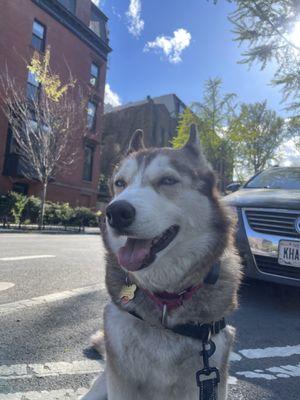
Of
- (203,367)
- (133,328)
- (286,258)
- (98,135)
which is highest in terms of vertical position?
(98,135)

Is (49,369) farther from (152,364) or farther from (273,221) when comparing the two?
(273,221)

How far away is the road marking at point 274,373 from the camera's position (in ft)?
8.74

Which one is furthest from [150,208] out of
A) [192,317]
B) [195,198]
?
[192,317]

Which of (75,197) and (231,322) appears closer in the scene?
(231,322)

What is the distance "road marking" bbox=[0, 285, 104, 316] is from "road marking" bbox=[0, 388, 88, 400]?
156 centimetres

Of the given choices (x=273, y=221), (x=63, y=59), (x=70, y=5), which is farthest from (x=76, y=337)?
(x=70, y=5)

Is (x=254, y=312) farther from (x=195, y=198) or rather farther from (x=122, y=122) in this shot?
(x=122, y=122)

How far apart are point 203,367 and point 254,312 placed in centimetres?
252

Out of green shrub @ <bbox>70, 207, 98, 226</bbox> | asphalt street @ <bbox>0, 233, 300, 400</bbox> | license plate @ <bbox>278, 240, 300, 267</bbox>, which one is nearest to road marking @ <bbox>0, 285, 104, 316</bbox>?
asphalt street @ <bbox>0, 233, 300, 400</bbox>

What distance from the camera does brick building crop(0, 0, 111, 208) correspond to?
2097 centimetres

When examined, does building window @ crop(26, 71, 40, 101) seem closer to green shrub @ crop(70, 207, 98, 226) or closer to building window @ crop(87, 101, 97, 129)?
building window @ crop(87, 101, 97, 129)

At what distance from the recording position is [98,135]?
29219 mm

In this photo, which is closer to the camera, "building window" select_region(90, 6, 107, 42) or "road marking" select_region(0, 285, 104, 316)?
"road marking" select_region(0, 285, 104, 316)

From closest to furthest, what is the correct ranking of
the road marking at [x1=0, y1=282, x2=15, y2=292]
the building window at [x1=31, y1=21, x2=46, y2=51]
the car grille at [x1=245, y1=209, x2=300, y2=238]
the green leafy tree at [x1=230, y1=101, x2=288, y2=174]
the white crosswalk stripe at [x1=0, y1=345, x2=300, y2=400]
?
the white crosswalk stripe at [x1=0, y1=345, x2=300, y2=400], the car grille at [x1=245, y1=209, x2=300, y2=238], the road marking at [x1=0, y1=282, x2=15, y2=292], the building window at [x1=31, y1=21, x2=46, y2=51], the green leafy tree at [x1=230, y1=101, x2=288, y2=174]
